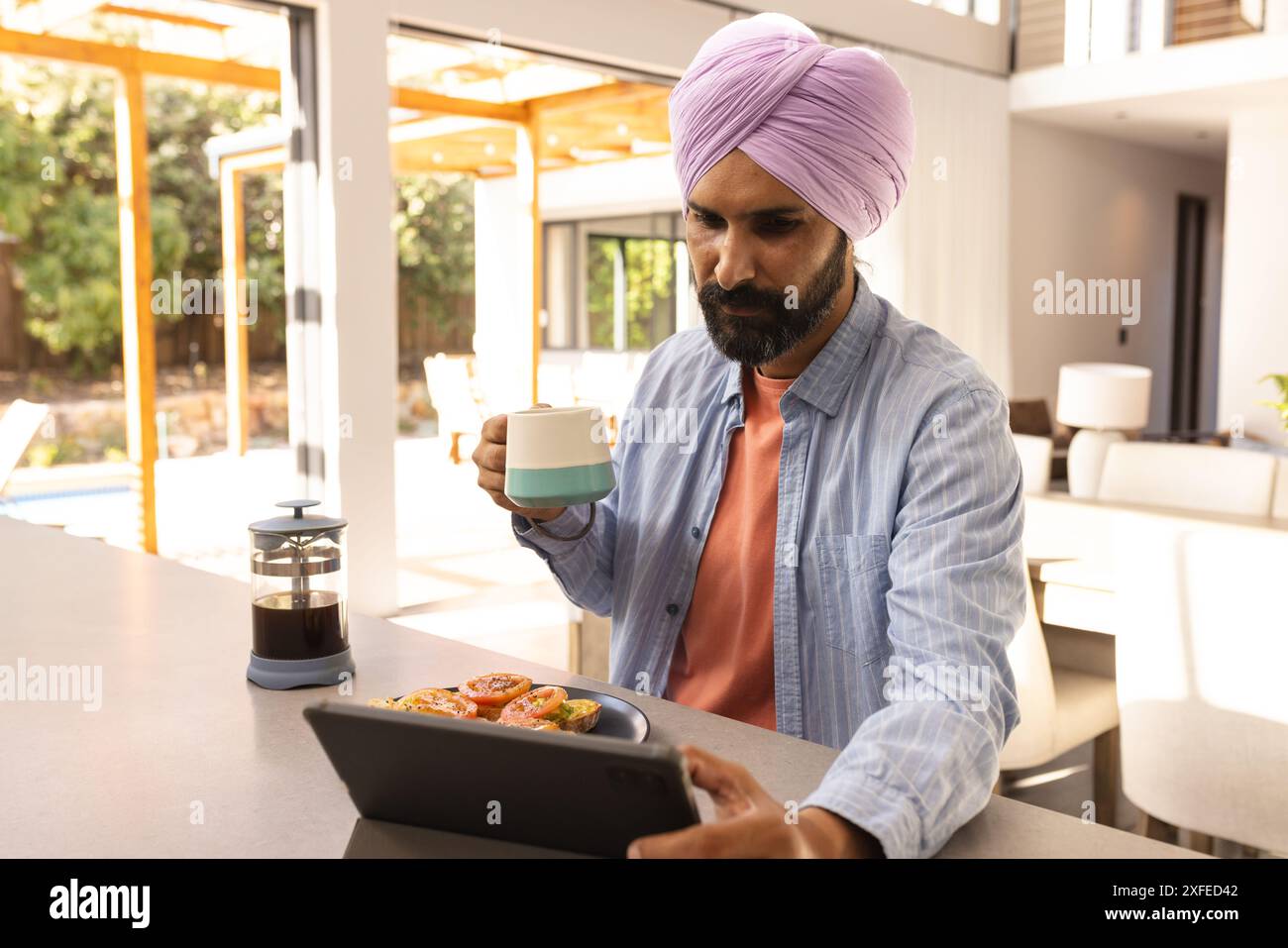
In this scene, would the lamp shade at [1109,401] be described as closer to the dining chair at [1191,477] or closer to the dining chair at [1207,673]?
the dining chair at [1191,477]

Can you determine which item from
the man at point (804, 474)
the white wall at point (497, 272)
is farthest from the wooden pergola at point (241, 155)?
the man at point (804, 474)

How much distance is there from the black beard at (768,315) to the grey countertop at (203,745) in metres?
0.43

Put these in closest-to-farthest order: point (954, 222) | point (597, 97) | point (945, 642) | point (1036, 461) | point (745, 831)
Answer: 1. point (745, 831)
2. point (945, 642)
3. point (1036, 461)
4. point (597, 97)
5. point (954, 222)

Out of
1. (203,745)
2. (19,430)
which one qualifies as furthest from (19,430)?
(203,745)

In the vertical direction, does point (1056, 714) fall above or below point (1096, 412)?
below

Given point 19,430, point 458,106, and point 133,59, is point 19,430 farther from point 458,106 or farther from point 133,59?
point 458,106

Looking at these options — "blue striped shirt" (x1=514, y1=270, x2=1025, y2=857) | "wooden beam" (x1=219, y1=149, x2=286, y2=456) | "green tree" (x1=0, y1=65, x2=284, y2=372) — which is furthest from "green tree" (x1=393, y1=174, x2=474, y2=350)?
"blue striped shirt" (x1=514, y1=270, x2=1025, y2=857)

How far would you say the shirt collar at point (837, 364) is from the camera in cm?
141

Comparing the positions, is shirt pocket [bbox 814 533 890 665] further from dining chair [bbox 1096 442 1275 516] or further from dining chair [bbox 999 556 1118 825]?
dining chair [bbox 1096 442 1275 516]

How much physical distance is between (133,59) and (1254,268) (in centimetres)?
736

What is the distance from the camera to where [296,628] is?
1342 mm
